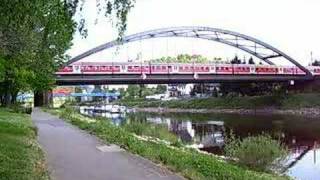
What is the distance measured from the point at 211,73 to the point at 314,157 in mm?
66402

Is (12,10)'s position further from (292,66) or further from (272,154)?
(292,66)

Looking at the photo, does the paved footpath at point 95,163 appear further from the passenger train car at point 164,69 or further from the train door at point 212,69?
the train door at point 212,69

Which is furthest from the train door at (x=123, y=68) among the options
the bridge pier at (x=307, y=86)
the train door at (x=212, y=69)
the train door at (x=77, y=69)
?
the bridge pier at (x=307, y=86)

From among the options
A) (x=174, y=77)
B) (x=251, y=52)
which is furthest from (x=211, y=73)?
(x=251, y=52)

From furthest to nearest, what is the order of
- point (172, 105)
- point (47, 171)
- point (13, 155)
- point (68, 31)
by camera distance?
point (172, 105), point (13, 155), point (47, 171), point (68, 31)

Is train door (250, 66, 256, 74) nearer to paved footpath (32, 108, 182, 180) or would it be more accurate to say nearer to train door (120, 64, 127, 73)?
train door (120, 64, 127, 73)

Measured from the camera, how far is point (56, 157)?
16.9 meters

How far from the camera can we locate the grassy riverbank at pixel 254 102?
338ft

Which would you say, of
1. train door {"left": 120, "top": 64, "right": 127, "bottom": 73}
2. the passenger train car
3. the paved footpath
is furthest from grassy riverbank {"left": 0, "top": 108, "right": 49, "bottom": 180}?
train door {"left": 120, "top": 64, "right": 127, "bottom": 73}

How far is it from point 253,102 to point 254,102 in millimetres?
198

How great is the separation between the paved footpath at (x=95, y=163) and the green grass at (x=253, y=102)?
275 ft

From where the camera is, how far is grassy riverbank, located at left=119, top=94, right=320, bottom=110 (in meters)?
103

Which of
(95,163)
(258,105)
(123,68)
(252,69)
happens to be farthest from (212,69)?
(95,163)

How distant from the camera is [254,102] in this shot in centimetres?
11381
